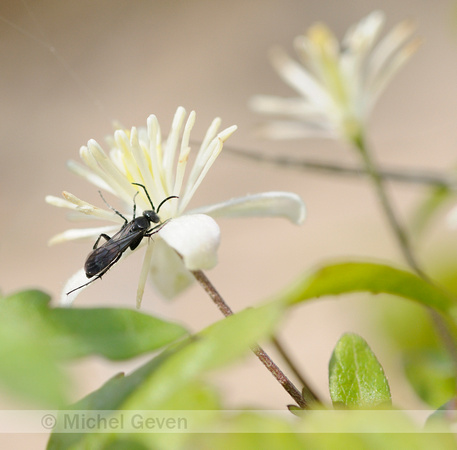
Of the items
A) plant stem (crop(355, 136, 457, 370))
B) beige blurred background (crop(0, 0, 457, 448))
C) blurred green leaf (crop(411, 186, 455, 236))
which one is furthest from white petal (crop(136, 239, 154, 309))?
beige blurred background (crop(0, 0, 457, 448))

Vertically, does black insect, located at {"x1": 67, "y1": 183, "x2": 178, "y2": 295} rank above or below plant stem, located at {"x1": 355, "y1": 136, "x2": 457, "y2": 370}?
above

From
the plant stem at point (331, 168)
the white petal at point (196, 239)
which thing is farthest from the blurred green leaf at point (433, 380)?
the white petal at point (196, 239)

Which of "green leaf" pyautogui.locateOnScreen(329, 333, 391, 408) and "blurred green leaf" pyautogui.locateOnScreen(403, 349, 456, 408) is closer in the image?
"green leaf" pyautogui.locateOnScreen(329, 333, 391, 408)

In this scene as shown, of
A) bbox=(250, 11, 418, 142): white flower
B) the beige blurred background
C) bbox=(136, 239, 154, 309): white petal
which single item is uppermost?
the beige blurred background

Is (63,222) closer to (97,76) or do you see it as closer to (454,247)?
(97,76)

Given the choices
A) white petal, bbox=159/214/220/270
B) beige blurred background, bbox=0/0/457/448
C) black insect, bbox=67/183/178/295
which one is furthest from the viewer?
beige blurred background, bbox=0/0/457/448

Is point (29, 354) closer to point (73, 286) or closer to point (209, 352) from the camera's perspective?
point (209, 352)

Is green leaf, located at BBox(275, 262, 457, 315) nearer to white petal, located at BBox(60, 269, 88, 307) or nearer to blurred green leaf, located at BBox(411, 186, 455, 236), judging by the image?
white petal, located at BBox(60, 269, 88, 307)

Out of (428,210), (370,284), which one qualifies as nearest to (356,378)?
(370,284)
